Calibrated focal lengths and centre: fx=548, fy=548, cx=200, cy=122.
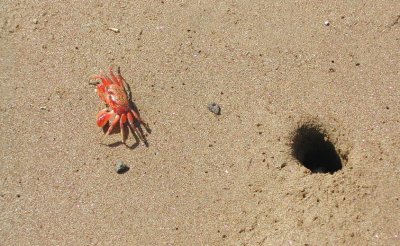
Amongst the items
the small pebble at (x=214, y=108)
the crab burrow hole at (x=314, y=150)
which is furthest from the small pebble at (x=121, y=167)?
the crab burrow hole at (x=314, y=150)

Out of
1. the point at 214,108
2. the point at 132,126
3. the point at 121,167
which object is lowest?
the point at 121,167

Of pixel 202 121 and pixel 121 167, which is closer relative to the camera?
pixel 121 167

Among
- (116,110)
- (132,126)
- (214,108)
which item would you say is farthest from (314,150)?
(116,110)

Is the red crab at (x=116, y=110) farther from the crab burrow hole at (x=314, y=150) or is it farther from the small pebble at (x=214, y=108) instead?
the crab burrow hole at (x=314, y=150)

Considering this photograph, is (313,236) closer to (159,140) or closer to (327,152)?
(327,152)

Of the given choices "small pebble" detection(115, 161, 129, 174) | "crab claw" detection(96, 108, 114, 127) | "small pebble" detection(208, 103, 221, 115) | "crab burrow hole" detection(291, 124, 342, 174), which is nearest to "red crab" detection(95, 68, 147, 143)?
"crab claw" detection(96, 108, 114, 127)

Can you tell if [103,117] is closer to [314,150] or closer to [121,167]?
[121,167]

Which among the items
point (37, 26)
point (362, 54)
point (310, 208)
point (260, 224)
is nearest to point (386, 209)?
point (310, 208)

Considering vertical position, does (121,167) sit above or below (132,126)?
below
